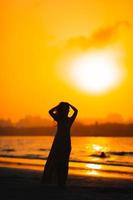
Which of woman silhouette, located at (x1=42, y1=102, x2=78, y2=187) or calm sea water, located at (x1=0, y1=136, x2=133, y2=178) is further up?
calm sea water, located at (x1=0, y1=136, x2=133, y2=178)

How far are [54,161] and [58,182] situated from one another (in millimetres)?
558

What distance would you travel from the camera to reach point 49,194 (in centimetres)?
959

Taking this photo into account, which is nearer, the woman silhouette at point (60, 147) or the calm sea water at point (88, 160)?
the woman silhouette at point (60, 147)

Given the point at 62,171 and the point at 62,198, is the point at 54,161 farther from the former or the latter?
the point at 62,198

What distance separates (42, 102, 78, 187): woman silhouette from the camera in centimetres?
1121

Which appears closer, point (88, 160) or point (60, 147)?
point (60, 147)

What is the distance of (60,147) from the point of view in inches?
444

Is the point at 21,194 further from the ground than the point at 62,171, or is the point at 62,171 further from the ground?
the point at 62,171

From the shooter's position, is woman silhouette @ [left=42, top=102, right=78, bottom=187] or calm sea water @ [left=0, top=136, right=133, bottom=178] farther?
calm sea water @ [left=0, top=136, right=133, bottom=178]

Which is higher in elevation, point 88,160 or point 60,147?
point 88,160

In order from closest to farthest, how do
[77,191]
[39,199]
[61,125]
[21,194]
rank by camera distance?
1. [39,199]
2. [21,194]
3. [77,191]
4. [61,125]

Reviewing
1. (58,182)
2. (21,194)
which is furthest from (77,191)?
(21,194)

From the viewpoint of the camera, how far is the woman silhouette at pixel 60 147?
36.8 ft

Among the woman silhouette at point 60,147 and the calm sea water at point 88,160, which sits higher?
the calm sea water at point 88,160
